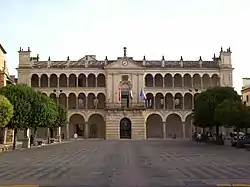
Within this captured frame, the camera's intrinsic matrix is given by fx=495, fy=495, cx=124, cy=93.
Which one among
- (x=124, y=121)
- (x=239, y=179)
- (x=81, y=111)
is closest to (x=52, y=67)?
(x=81, y=111)

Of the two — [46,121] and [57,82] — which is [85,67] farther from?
[46,121]

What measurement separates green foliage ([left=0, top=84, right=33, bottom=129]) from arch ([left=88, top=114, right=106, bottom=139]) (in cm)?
4986

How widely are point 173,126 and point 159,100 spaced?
6351 millimetres

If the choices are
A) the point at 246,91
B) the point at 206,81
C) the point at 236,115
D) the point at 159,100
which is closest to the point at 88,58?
the point at 159,100

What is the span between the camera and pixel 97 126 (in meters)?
107

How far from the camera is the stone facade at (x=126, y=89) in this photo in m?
104

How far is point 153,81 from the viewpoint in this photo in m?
106

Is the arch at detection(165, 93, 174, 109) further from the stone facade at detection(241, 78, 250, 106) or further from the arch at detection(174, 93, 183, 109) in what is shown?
the stone facade at detection(241, 78, 250, 106)

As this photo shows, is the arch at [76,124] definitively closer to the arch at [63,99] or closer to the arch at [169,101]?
the arch at [63,99]

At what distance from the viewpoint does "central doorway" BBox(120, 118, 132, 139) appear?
343 ft

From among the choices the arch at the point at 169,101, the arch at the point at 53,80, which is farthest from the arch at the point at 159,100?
the arch at the point at 53,80

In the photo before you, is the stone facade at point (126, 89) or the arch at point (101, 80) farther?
the arch at point (101, 80)

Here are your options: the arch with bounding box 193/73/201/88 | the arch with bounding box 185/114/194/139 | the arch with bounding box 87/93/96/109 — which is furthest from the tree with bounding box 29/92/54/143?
the arch with bounding box 193/73/201/88

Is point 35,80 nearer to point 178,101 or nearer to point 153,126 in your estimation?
point 153,126
